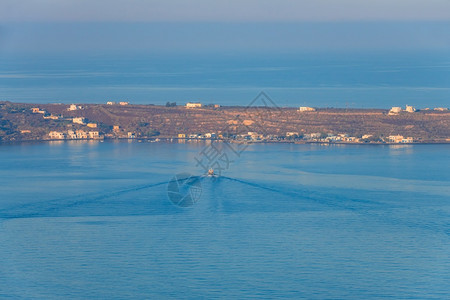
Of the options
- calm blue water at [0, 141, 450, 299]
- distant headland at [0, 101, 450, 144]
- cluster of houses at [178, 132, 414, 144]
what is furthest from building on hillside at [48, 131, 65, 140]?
calm blue water at [0, 141, 450, 299]

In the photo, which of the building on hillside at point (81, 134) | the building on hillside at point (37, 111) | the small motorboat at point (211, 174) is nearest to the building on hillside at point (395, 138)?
the small motorboat at point (211, 174)

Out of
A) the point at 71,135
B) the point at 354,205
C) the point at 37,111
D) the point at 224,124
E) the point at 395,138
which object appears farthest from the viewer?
the point at 37,111

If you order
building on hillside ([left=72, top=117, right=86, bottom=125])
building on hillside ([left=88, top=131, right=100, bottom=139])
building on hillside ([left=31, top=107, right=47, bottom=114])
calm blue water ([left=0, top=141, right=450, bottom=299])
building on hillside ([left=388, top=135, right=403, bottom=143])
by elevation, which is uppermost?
building on hillside ([left=31, top=107, right=47, bottom=114])

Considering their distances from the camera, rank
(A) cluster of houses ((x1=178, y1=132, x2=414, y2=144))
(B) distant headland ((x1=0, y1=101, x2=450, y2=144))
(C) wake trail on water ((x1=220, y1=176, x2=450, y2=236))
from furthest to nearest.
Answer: (B) distant headland ((x1=0, y1=101, x2=450, y2=144))
(A) cluster of houses ((x1=178, y1=132, x2=414, y2=144))
(C) wake trail on water ((x1=220, y1=176, x2=450, y2=236))

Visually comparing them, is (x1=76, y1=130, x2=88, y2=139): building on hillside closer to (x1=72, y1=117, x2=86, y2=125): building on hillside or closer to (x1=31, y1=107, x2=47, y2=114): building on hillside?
(x1=72, y1=117, x2=86, y2=125): building on hillside

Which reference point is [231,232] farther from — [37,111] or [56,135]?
[37,111]

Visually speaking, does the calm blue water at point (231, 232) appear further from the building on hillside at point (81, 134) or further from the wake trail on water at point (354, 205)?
the building on hillside at point (81, 134)

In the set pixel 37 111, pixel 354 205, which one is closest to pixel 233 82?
pixel 37 111
